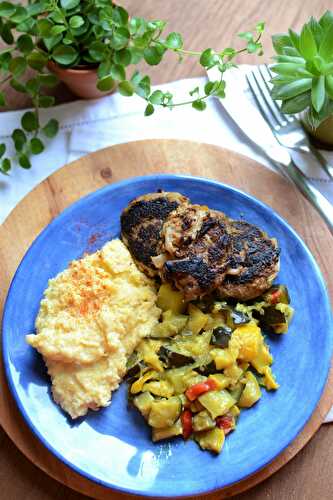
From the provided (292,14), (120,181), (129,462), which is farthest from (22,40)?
(129,462)

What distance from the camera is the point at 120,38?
11.2 feet

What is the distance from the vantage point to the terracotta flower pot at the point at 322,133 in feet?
12.3

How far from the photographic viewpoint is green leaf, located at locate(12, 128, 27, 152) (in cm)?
385

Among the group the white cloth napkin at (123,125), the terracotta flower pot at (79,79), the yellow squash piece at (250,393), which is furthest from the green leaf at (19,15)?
the yellow squash piece at (250,393)

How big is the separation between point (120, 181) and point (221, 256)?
945mm

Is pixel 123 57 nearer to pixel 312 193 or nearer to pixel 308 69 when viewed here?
pixel 308 69

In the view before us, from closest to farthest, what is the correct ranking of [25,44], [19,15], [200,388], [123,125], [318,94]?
[200,388]
[318,94]
[19,15]
[25,44]
[123,125]

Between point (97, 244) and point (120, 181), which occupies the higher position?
point (120, 181)

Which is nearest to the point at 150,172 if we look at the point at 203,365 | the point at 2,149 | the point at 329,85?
the point at 2,149

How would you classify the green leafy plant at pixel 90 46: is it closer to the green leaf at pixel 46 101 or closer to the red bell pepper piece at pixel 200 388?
the green leaf at pixel 46 101

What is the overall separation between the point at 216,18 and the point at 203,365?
9.04 feet

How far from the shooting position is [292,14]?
14.3 feet

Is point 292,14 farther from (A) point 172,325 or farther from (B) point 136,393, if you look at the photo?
(B) point 136,393

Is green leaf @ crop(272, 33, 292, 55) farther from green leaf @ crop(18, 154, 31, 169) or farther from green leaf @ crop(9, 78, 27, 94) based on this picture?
green leaf @ crop(18, 154, 31, 169)
